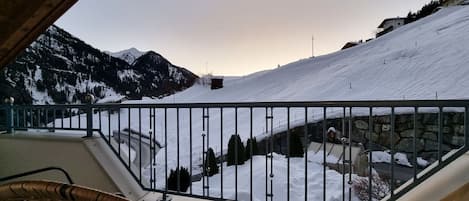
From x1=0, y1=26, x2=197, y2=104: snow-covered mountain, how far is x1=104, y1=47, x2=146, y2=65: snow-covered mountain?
6 centimetres

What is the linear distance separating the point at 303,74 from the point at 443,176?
57.2ft

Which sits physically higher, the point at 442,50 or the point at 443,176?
the point at 442,50

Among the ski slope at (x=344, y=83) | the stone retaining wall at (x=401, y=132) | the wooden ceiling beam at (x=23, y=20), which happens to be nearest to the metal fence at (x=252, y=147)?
the ski slope at (x=344, y=83)

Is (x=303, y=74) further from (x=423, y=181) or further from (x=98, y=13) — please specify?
(x=423, y=181)

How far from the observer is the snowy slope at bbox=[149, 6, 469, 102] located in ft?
36.5

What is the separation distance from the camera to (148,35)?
12141mm

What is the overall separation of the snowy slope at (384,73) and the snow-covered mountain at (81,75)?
1.78m

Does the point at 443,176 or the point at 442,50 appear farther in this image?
the point at 442,50

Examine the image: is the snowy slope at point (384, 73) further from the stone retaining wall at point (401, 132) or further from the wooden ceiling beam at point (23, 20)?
the wooden ceiling beam at point (23, 20)

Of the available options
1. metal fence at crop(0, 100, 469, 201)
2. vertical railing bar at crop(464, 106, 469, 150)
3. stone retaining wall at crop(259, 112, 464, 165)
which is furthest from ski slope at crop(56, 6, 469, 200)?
vertical railing bar at crop(464, 106, 469, 150)

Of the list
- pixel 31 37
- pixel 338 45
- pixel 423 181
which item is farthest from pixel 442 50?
pixel 31 37

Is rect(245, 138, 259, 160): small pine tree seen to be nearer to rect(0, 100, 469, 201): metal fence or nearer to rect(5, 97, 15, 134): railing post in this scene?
rect(0, 100, 469, 201): metal fence

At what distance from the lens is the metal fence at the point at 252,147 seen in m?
1.97

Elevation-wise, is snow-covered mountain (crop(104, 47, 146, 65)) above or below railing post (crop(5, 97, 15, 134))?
above
